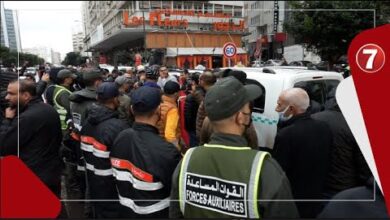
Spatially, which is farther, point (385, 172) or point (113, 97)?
point (113, 97)

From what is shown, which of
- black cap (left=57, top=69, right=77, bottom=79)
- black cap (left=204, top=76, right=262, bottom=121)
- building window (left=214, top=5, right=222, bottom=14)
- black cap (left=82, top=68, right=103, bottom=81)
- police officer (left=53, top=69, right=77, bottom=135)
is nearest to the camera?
black cap (left=204, top=76, right=262, bottom=121)

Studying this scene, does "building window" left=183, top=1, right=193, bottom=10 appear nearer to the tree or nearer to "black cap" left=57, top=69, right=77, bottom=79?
the tree

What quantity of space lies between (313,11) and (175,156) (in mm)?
1086

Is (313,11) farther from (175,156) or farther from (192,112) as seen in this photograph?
(192,112)

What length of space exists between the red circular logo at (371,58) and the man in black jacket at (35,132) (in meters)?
1.96

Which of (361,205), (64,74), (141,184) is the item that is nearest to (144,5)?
(141,184)

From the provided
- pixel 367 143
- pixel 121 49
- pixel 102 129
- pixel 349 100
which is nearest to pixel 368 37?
pixel 349 100

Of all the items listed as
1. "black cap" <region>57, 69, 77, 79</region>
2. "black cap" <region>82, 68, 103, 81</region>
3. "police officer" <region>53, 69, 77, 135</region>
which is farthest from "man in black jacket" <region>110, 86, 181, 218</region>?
"black cap" <region>57, 69, 77, 79</region>

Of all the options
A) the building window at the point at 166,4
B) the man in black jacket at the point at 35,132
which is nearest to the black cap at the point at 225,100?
the building window at the point at 166,4

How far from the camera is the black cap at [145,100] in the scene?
2.12m

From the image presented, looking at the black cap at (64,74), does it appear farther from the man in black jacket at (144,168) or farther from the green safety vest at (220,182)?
the green safety vest at (220,182)

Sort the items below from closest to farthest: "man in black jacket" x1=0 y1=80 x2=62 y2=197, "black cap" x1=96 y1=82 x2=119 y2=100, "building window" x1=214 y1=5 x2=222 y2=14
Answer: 1. "building window" x1=214 y1=5 x2=222 y2=14
2. "man in black jacket" x1=0 y1=80 x2=62 y2=197
3. "black cap" x1=96 y1=82 x2=119 y2=100

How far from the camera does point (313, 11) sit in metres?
1.99

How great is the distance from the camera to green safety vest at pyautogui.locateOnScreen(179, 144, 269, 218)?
1.40 meters
